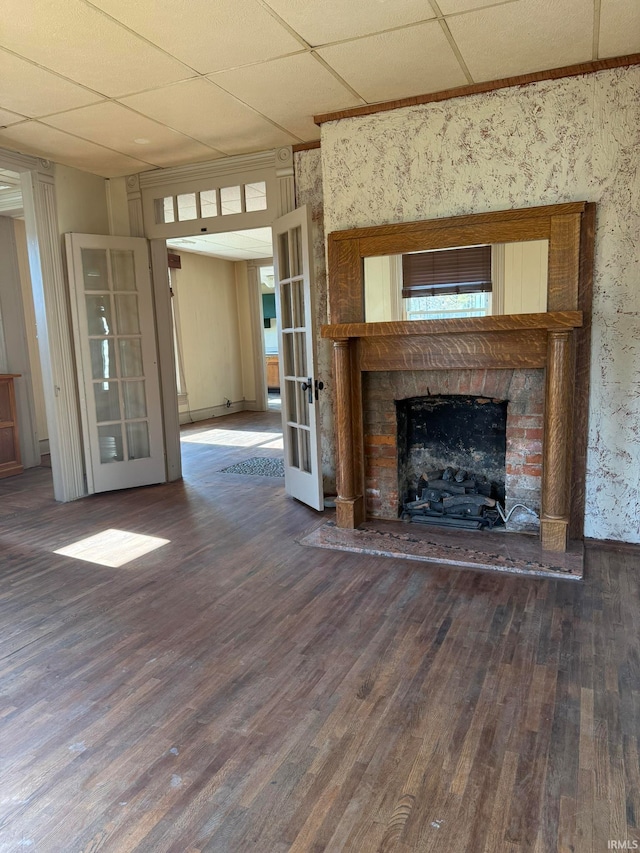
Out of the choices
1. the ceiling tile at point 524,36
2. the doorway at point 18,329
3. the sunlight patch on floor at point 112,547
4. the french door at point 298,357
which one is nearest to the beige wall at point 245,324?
the doorway at point 18,329

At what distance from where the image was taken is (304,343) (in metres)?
4.48

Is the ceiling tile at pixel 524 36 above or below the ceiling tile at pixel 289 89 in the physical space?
below

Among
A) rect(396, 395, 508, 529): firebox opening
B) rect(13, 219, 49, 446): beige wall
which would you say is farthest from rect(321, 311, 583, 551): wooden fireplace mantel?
rect(13, 219, 49, 446): beige wall

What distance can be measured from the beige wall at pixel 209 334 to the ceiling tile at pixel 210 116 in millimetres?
5011

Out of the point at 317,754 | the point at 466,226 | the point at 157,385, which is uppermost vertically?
the point at 466,226

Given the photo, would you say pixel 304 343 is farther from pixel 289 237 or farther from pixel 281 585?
pixel 281 585

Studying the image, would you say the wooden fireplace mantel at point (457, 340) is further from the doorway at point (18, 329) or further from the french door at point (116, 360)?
the doorway at point (18, 329)

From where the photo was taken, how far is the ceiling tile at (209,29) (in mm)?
2605

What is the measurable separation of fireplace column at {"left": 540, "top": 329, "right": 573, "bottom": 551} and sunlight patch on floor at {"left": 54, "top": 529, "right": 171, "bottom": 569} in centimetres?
251

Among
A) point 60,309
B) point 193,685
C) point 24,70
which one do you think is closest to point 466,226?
point 24,70

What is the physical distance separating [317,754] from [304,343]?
10.2ft

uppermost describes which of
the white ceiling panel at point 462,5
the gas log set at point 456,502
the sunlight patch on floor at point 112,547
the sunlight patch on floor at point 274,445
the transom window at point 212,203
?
the white ceiling panel at point 462,5

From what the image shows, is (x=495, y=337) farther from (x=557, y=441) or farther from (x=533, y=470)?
(x=533, y=470)

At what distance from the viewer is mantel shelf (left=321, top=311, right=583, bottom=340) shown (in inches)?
127
